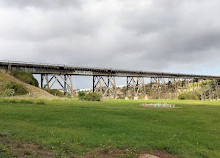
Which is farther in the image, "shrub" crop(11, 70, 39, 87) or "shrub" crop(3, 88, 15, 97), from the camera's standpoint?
"shrub" crop(11, 70, 39, 87)

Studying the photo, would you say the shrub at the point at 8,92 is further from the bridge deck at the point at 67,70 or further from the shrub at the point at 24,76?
the bridge deck at the point at 67,70

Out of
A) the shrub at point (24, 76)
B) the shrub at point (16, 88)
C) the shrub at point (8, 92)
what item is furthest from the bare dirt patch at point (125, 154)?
the shrub at point (24, 76)

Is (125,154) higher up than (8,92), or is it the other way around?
(8,92)

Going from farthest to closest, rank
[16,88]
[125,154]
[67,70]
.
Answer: [67,70], [16,88], [125,154]

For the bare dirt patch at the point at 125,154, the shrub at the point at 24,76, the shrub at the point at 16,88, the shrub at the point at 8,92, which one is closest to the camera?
the bare dirt patch at the point at 125,154

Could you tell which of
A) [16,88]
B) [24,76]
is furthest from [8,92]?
[24,76]

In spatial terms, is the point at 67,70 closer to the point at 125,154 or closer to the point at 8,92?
the point at 8,92

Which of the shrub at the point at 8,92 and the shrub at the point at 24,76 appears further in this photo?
the shrub at the point at 24,76

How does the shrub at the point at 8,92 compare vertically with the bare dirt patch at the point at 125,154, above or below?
above

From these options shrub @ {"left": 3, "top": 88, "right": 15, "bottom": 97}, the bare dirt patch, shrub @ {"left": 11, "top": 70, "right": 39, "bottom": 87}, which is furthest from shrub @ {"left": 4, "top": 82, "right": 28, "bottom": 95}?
the bare dirt patch

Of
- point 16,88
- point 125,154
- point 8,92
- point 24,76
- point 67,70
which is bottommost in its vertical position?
point 125,154

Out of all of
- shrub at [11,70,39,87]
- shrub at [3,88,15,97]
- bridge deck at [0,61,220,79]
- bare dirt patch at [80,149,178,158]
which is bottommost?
bare dirt patch at [80,149,178,158]

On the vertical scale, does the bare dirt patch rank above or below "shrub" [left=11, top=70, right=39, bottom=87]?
below

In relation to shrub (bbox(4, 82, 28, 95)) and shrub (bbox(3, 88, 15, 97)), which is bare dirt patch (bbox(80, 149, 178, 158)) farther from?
shrub (bbox(4, 82, 28, 95))
